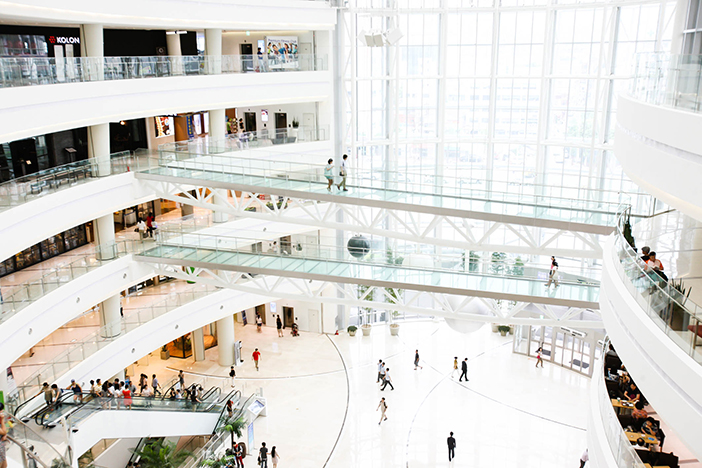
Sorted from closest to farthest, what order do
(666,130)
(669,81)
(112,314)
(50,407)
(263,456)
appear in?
(666,130) < (669,81) < (50,407) < (263,456) < (112,314)

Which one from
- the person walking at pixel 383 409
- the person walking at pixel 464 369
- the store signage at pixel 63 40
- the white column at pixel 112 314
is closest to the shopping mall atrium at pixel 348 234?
the store signage at pixel 63 40

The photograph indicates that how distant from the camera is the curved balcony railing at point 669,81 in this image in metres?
9.21

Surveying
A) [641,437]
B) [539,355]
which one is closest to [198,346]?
[539,355]

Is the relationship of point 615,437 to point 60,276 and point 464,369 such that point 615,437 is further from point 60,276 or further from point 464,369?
point 60,276

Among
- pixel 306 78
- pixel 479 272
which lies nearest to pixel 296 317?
pixel 306 78

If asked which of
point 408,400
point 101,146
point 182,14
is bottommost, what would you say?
point 408,400

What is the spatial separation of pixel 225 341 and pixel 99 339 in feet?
24.0

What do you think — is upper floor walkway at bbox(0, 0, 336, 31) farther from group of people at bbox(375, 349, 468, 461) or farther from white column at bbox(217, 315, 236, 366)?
group of people at bbox(375, 349, 468, 461)

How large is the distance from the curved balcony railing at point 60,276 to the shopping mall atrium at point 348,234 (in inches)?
3.7

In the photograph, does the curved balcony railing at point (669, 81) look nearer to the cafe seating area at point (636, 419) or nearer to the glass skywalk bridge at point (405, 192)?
the glass skywalk bridge at point (405, 192)

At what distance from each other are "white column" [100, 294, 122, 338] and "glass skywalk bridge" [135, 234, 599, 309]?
6.43 ft

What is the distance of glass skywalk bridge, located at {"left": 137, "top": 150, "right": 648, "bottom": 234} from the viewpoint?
1694 centimetres

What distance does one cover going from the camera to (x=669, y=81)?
997cm

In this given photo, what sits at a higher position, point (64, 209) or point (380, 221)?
point (64, 209)
